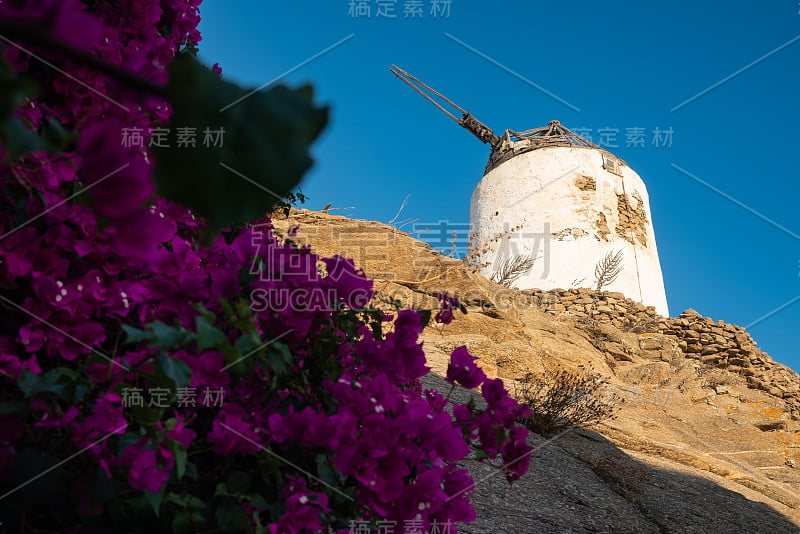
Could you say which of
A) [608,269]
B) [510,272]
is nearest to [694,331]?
[608,269]

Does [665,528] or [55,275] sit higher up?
[55,275]

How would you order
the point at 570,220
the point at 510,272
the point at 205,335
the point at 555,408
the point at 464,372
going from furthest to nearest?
the point at 570,220 < the point at 510,272 < the point at 555,408 < the point at 464,372 < the point at 205,335

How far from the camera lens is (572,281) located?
48.5ft

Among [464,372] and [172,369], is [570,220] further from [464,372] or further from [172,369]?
[172,369]

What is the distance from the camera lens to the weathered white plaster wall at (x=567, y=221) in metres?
15.0

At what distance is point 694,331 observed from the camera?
12.2 meters

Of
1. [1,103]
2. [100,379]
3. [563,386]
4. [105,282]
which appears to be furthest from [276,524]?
[563,386]

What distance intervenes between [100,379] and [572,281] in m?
14.7

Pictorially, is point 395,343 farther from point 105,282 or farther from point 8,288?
point 8,288

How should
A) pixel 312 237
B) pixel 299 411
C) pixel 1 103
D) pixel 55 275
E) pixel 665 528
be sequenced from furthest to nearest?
1. pixel 312 237
2. pixel 665 528
3. pixel 299 411
4. pixel 55 275
5. pixel 1 103

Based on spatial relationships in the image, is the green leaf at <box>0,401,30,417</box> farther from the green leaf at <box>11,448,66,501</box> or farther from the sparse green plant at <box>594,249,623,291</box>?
the sparse green plant at <box>594,249,623,291</box>

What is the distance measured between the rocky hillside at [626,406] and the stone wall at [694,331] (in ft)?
0.12

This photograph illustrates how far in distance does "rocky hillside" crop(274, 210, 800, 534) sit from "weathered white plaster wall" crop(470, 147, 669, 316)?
4.82ft

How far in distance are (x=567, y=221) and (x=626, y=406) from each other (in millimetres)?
9393
